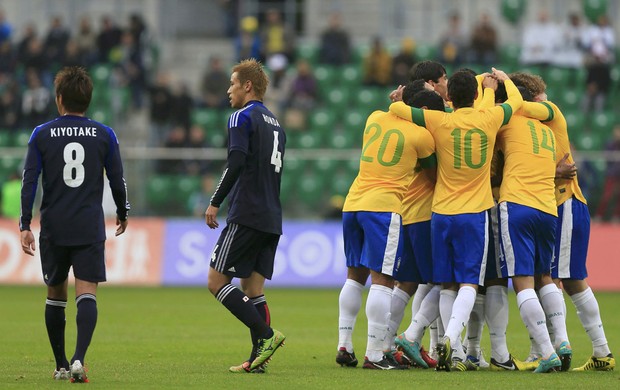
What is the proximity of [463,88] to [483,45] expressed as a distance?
17.4m

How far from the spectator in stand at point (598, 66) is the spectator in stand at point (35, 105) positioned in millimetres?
11359

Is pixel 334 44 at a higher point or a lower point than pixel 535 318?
higher

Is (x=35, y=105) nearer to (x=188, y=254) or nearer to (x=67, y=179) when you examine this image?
(x=188, y=254)

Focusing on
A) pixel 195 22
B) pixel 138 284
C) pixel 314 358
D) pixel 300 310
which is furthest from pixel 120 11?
pixel 314 358

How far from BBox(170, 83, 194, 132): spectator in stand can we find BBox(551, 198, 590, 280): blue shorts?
15.6m

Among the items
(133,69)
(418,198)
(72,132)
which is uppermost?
(72,132)

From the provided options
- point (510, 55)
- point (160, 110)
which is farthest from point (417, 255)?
point (510, 55)

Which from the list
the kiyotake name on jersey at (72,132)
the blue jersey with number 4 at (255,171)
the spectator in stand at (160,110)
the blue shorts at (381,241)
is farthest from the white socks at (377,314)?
the spectator in stand at (160,110)

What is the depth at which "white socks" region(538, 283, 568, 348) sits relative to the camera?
32.1 ft

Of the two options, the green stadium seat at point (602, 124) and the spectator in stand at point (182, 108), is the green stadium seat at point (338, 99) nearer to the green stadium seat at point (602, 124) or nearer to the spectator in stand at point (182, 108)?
the spectator in stand at point (182, 108)

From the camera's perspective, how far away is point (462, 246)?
9586mm

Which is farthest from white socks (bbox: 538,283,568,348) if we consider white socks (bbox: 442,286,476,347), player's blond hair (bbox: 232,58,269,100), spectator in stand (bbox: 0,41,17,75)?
spectator in stand (bbox: 0,41,17,75)

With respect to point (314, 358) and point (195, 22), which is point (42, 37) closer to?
point (195, 22)

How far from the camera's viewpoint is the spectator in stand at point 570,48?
2702cm
